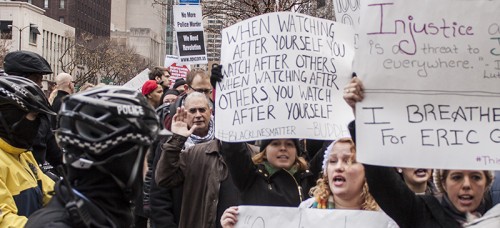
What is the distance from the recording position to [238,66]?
18.1 feet

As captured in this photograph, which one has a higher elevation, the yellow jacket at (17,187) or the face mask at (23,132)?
the face mask at (23,132)

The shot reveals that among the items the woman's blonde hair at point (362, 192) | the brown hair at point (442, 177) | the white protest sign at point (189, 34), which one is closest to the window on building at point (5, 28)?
the white protest sign at point (189, 34)

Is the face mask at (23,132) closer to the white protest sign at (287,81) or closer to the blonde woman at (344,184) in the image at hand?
the white protest sign at (287,81)

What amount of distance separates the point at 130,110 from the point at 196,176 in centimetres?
329

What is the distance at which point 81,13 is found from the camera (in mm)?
121688

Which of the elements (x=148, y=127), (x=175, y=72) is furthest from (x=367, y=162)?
(x=175, y=72)

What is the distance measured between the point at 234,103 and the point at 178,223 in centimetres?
172

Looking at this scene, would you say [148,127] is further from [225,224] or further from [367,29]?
[225,224]

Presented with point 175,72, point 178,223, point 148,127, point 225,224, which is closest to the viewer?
point 148,127

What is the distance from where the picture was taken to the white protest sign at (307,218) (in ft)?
15.0

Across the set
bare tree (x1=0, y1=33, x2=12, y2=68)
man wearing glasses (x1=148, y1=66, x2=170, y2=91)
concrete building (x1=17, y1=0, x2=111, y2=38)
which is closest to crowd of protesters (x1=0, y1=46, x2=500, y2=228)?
man wearing glasses (x1=148, y1=66, x2=170, y2=91)

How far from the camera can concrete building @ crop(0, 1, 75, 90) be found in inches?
3270

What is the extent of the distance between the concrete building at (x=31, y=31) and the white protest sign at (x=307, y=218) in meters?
75.0

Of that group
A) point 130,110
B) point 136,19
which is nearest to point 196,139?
point 130,110
